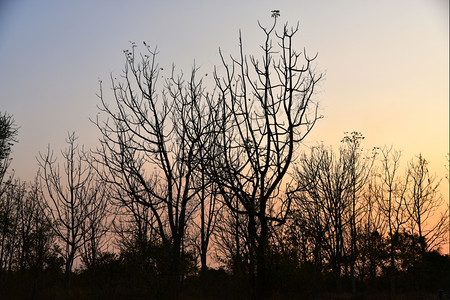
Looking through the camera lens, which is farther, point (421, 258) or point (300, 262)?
point (421, 258)

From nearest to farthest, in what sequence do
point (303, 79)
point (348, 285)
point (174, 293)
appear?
point (303, 79) < point (174, 293) < point (348, 285)

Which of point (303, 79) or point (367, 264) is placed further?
point (367, 264)

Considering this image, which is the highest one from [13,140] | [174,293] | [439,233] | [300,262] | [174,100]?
[13,140]

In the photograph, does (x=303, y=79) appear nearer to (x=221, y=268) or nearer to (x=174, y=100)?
(x=174, y=100)

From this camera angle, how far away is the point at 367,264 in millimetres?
31438

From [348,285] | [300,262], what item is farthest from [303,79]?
[348,285]

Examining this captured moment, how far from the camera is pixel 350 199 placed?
2728 centimetres

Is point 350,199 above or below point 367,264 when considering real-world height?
above

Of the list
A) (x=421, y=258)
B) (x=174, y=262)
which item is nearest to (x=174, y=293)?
(x=174, y=262)

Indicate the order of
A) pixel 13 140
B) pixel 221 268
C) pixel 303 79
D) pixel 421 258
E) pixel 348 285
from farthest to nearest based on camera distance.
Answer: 1. pixel 348 285
2. pixel 421 258
3. pixel 13 140
4. pixel 221 268
5. pixel 303 79

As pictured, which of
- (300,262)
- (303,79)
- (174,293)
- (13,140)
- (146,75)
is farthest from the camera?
(13,140)

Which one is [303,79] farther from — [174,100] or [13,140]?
[13,140]

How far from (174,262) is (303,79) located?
600cm

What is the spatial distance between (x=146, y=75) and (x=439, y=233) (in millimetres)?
22917
